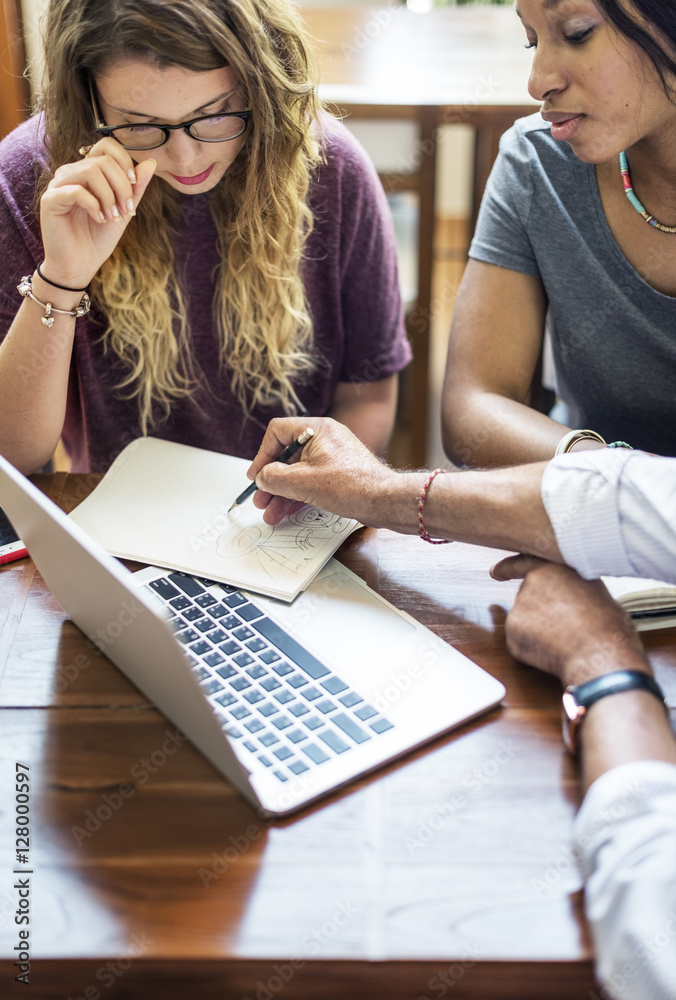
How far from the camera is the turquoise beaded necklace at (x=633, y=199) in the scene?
46.2 inches

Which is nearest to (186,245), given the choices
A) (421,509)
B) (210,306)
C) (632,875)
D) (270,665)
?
(210,306)

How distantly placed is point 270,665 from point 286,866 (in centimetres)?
20

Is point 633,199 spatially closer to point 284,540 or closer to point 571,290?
point 571,290

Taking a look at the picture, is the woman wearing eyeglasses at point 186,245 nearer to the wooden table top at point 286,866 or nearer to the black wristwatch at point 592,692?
the wooden table top at point 286,866

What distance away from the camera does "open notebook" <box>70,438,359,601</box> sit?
923 millimetres

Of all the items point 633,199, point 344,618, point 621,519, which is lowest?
point 344,618

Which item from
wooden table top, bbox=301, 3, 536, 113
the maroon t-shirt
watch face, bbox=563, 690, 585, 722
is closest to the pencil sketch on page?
watch face, bbox=563, 690, 585, 722

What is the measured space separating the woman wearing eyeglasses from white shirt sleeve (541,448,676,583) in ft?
2.06

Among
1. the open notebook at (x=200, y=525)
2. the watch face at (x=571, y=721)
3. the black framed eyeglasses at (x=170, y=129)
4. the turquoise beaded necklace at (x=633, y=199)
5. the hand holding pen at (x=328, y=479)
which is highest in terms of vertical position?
the black framed eyeglasses at (x=170, y=129)

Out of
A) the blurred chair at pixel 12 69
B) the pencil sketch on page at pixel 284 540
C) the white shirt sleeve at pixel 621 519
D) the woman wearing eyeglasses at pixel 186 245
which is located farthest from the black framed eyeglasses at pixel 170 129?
the blurred chair at pixel 12 69

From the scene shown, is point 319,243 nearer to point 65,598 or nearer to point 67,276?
point 67,276

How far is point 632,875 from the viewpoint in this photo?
Answer: 1.93ft

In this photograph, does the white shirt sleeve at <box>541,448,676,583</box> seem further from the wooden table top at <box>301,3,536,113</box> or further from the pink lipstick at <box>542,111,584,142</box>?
the wooden table top at <box>301,3,536,113</box>

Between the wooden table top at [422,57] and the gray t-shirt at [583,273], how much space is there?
0.74 meters
